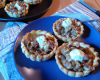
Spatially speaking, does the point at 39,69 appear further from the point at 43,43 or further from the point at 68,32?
the point at 68,32

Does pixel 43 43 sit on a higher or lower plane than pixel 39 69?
higher

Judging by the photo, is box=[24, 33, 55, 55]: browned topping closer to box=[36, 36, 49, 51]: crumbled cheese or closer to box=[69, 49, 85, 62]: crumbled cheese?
box=[36, 36, 49, 51]: crumbled cheese

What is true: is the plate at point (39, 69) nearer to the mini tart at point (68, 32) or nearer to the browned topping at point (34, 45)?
the browned topping at point (34, 45)

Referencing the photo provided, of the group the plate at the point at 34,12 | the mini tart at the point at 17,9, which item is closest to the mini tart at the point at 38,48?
the plate at the point at 34,12

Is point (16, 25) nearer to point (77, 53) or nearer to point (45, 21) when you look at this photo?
point (45, 21)

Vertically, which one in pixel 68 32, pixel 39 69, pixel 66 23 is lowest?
pixel 39 69

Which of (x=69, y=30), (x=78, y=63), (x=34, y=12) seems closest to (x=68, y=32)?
(x=69, y=30)
